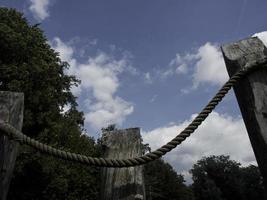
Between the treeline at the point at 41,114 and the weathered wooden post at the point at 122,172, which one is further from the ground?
the treeline at the point at 41,114

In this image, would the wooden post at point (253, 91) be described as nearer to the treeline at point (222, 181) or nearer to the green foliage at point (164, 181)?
the green foliage at point (164, 181)

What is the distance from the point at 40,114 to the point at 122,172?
48.3 feet

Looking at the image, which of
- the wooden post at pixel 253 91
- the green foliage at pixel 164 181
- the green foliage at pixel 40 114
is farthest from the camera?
the green foliage at pixel 164 181

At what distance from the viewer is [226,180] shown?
213ft

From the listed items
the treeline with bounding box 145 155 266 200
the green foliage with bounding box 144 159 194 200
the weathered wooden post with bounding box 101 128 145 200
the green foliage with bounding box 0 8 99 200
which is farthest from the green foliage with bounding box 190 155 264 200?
the weathered wooden post with bounding box 101 128 145 200

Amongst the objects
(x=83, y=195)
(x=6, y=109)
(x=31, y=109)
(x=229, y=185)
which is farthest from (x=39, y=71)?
(x=229, y=185)

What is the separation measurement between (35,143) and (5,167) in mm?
342

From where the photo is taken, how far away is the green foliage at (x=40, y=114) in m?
16.1

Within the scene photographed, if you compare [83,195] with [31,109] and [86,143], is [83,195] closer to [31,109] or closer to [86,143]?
[86,143]

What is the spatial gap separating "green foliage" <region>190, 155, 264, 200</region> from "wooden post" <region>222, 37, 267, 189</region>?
206 ft

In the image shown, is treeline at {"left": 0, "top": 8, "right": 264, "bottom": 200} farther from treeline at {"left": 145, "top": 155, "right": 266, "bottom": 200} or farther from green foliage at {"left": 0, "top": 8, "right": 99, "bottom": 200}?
treeline at {"left": 145, "top": 155, "right": 266, "bottom": 200}

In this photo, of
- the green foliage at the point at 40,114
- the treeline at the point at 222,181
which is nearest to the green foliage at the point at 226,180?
the treeline at the point at 222,181

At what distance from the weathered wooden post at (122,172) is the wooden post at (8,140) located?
737 millimetres

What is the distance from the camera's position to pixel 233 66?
8.48 feet
